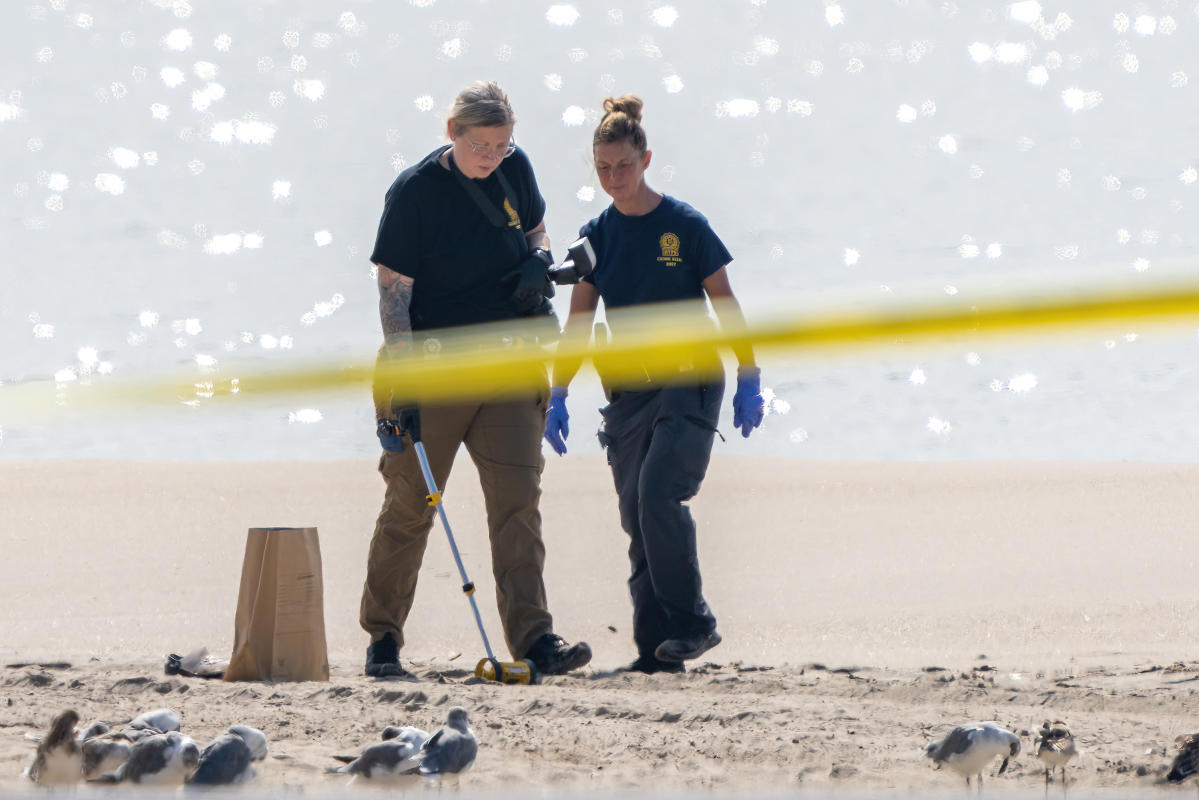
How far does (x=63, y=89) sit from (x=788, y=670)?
31.7 m

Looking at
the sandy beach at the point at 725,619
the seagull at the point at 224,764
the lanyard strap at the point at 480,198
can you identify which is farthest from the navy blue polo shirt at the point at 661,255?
the seagull at the point at 224,764

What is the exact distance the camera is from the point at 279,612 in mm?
5391

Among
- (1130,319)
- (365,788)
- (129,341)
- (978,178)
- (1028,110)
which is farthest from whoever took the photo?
(1028,110)

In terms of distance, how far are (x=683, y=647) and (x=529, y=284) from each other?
1.26 m

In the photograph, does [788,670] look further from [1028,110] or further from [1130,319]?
[1028,110]

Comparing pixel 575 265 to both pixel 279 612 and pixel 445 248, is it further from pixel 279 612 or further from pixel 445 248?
pixel 279 612

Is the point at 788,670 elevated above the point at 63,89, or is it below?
below

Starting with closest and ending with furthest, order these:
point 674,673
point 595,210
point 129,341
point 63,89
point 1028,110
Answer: point 674,673 < point 129,341 < point 595,210 < point 1028,110 < point 63,89

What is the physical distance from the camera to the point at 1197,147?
86.3 feet

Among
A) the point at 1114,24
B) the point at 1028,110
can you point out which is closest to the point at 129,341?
the point at 1028,110

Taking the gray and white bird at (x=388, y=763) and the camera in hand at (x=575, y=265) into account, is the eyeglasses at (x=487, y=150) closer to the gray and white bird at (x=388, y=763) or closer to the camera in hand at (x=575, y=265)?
the camera in hand at (x=575, y=265)

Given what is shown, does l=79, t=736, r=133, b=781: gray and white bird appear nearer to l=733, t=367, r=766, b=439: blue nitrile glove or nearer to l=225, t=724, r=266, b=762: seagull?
l=225, t=724, r=266, b=762: seagull

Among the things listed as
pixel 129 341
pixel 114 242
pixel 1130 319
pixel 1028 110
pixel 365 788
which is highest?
pixel 1028 110

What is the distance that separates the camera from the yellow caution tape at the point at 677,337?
4.98 metres
